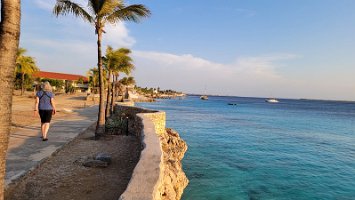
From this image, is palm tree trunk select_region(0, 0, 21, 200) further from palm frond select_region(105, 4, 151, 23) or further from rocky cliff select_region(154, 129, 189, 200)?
palm frond select_region(105, 4, 151, 23)

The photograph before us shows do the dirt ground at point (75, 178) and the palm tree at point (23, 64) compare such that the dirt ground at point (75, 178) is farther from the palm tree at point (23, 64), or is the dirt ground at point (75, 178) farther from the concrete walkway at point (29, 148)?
the palm tree at point (23, 64)

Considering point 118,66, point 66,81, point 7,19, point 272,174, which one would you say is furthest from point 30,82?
point 7,19

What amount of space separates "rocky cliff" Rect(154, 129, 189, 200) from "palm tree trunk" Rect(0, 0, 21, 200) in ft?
7.48

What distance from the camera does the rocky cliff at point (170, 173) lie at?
502cm

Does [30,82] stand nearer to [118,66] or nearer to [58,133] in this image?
[118,66]

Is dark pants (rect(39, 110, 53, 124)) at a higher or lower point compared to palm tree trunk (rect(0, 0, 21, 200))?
lower

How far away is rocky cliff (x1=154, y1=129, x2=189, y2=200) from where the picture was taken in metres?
5.02

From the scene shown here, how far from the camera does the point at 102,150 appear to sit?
9.10 m

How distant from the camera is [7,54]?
3195 millimetres

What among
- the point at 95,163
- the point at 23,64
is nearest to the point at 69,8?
the point at 95,163

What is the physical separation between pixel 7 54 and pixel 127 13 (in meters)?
7.72

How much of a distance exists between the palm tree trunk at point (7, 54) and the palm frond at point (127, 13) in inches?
288

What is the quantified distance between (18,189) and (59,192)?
0.81 meters

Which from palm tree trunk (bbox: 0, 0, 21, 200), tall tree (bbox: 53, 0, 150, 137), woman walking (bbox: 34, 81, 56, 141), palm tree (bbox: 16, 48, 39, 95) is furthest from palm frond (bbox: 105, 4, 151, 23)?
palm tree (bbox: 16, 48, 39, 95)
